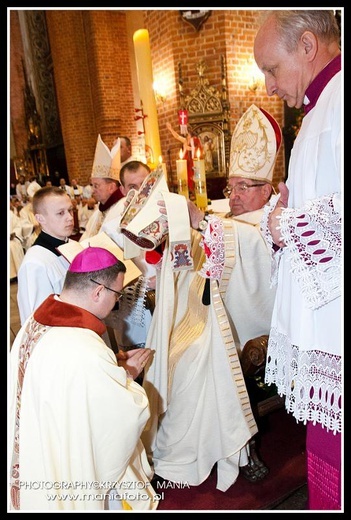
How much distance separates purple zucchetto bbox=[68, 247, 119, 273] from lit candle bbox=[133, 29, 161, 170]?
17.5 feet

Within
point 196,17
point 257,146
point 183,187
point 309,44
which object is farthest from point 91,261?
point 196,17

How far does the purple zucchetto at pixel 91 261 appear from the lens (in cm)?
185

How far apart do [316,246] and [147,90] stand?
6073mm

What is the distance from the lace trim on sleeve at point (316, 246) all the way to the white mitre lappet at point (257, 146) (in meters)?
1.33

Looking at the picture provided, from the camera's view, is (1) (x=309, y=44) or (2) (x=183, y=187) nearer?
(1) (x=309, y=44)

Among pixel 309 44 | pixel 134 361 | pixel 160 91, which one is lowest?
pixel 134 361

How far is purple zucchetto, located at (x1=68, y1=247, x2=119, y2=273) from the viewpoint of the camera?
72.9 inches

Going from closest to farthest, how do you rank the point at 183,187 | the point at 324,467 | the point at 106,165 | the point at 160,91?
Result: the point at 324,467
the point at 183,187
the point at 106,165
the point at 160,91

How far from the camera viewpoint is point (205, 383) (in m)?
2.32

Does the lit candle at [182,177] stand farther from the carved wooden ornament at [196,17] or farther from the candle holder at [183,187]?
the carved wooden ornament at [196,17]

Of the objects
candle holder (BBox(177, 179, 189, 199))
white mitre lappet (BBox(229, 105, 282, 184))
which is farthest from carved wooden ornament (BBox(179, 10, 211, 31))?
candle holder (BBox(177, 179, 189, 199))

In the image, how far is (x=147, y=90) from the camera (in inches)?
259

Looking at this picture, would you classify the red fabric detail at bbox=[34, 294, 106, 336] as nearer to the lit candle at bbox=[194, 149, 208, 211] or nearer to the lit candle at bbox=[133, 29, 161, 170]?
the lit candle at bbox=[194, 149, 208, 211]

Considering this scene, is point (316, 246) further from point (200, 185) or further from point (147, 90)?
point (147, 90)
